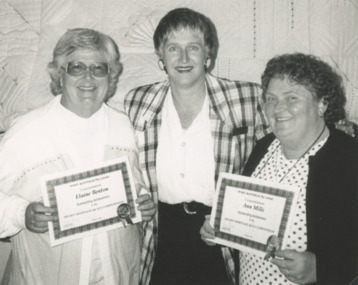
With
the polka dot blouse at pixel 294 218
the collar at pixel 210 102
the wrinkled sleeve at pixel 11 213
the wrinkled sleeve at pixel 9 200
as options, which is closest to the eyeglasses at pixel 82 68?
the collar at pixel 210 102

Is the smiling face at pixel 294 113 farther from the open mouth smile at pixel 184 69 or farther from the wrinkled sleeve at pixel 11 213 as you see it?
the wrinkled sleeve at pixel 11 213

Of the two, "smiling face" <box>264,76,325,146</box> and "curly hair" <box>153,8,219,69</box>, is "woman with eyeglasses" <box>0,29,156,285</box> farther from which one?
"smiling face" <box>264,76,325,146</box>

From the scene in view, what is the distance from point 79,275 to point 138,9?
1.93 meters

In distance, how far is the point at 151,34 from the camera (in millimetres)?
2584

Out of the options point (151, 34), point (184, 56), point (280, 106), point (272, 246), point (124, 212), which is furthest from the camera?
point (151, 34)

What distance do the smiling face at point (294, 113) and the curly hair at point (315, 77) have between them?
0.09ft

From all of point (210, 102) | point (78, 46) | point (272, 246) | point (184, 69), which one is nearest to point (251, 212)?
point (272, 246)

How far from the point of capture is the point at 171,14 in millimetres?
1989

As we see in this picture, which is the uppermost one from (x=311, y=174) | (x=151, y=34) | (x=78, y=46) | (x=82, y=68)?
(x=151, y=34)

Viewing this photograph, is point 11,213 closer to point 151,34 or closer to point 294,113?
point 294,113

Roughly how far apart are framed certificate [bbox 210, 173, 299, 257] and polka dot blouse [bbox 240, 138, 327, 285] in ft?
0.27

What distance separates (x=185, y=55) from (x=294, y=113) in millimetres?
744

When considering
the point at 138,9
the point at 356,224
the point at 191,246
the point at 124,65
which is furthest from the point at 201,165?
the point at 138,9

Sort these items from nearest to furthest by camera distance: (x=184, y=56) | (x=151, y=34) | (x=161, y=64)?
(x=184, y=56) < (x=161, y=64) < (x=151, y=34)
